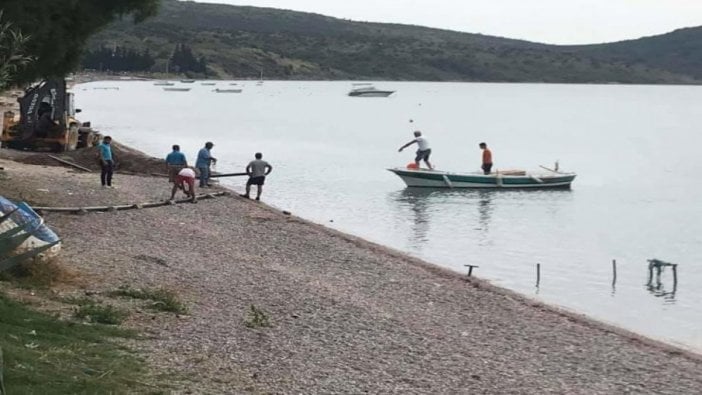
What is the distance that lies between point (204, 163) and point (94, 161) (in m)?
6.80

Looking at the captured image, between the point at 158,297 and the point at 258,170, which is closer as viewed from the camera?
the point at 158,297

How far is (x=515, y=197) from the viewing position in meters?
39.9

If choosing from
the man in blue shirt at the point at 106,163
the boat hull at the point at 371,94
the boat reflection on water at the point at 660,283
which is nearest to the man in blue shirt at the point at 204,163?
the man in blue shirt at the point at 106,163

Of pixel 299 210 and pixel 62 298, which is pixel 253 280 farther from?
pixel 299 210

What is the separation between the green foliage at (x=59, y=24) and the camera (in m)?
16.9

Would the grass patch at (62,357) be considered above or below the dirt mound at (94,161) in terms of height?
below

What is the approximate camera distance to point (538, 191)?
41.9 metres

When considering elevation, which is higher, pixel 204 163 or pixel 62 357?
pixel 204 163

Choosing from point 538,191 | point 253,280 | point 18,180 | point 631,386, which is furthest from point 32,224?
point 538,191

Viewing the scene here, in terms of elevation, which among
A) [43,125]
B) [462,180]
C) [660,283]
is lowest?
[660,283]

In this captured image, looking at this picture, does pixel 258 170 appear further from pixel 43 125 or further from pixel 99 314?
pixel 99 314

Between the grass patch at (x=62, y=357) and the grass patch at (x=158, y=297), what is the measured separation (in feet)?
4.68

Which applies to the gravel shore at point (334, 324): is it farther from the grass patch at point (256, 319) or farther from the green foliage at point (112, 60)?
the green foliage at point (112, 60)

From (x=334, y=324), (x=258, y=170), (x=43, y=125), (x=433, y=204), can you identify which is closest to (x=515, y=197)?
(x=433, y=204)
